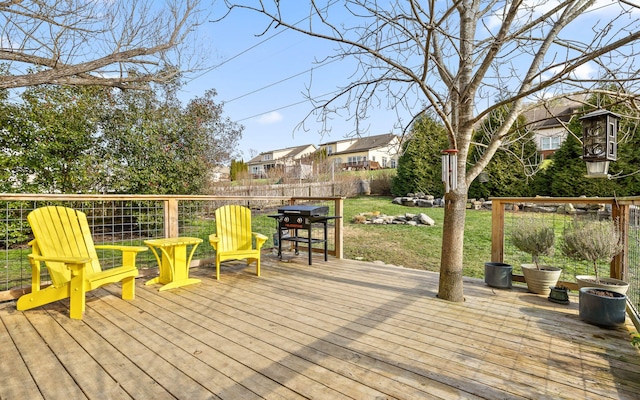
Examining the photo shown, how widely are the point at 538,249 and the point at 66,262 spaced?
4318 millimetres

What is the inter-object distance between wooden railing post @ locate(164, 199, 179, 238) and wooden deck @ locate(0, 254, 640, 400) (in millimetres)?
946

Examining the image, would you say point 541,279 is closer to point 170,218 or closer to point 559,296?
point 559,296

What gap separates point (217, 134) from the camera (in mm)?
8859

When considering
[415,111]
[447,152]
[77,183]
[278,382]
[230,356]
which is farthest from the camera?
[77,183]

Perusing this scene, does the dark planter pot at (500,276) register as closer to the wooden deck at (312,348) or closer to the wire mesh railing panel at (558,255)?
the wooden deck at (312,348)

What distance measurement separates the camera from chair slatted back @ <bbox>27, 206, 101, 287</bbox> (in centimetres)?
279

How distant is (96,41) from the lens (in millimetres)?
5633

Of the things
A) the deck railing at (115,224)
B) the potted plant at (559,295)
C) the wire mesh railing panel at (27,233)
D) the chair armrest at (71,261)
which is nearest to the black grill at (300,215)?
the deck railing at (115,224)

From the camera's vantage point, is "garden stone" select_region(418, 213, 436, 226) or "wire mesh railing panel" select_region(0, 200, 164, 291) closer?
"wire mesh railing panel" select_region(0, 200, 164, 291)

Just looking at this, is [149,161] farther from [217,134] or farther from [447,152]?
[447,152]

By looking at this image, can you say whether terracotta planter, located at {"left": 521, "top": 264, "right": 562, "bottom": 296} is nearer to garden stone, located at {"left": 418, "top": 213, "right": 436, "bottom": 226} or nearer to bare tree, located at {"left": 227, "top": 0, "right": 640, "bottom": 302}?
bare tree, located at {"left": 227, "top": 0, "right": 640, "bottom": 302}

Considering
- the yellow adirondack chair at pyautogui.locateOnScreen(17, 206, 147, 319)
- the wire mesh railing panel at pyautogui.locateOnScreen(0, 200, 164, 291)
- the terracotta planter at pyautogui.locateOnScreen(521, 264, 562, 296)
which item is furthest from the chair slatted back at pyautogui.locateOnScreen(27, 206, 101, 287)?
the terracotta planter at pyautogui.locateOnScreen(521, 264, 562, 296)

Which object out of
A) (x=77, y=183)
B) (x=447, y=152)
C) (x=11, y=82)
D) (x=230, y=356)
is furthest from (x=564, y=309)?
(x=77, y=183)

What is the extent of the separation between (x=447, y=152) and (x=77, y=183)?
6941mm
